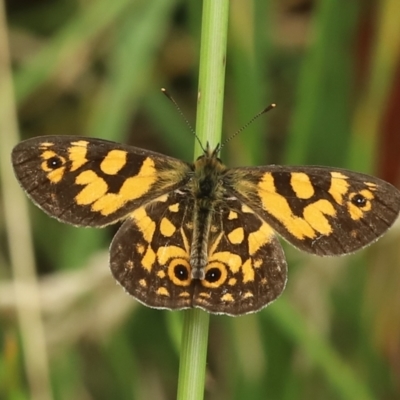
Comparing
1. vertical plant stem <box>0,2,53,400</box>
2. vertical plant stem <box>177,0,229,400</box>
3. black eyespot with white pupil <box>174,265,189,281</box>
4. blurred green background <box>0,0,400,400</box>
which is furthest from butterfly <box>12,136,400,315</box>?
vertical plant stem <box>0,2,53,400</box>

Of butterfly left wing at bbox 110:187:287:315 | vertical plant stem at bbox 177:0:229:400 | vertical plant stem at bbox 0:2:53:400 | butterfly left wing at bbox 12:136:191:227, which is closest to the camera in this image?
vertical plant stem at bbox 177:0:229:400

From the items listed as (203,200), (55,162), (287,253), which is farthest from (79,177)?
(287,253)

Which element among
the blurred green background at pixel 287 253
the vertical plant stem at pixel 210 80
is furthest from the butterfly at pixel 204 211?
the blurred green background at pixel 287 253

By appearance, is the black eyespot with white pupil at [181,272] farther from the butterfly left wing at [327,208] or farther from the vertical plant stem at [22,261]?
the vertical plant stem at [22,261]

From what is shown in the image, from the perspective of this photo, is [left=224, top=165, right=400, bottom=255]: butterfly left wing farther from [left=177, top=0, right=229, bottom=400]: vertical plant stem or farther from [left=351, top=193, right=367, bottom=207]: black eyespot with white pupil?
[left=177, top=0, right=229, bottom=400]: vertical plant stem

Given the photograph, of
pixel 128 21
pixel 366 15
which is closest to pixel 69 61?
pixel 128 21

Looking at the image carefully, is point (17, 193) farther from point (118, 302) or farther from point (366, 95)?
point (366, 95)

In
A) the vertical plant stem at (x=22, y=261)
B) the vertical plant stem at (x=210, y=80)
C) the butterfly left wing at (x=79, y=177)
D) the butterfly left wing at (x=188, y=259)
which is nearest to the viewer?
the vertical plant stem at (x=210, y=80)
